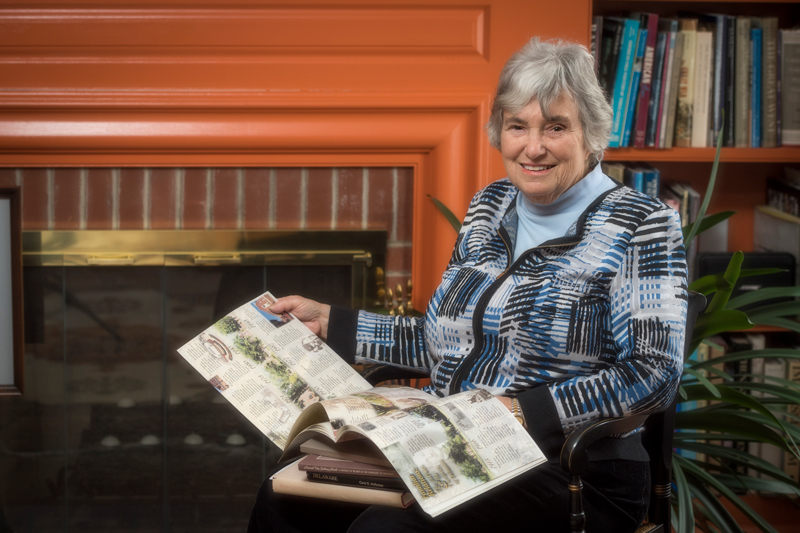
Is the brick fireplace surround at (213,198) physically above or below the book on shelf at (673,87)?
below

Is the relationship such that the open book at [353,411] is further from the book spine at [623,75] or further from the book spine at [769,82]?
the book spine at [769,82]

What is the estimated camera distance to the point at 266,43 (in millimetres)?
1811

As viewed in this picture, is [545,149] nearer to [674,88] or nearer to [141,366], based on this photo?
[674,88]

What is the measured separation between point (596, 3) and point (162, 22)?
1209 mm

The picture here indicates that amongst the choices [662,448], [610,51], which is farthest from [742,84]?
[662,448]

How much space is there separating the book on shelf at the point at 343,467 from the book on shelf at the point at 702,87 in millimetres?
1418

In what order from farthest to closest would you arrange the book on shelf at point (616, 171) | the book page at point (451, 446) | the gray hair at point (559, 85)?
the book on shelf at point (616, 171), the gray hair at point (559, 85), the book page at point (451, 446)

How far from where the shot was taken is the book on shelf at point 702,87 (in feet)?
6.32

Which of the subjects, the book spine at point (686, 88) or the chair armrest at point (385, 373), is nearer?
the chair armrest at point (385, 373)

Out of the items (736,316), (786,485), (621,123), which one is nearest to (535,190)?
(736,316)

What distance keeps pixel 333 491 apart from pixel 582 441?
1.17 feet

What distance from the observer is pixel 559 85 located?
1.17m

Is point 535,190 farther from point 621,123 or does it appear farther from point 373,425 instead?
point 621,123

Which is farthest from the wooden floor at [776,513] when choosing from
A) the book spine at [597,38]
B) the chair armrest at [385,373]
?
the book spine at [597,38]
